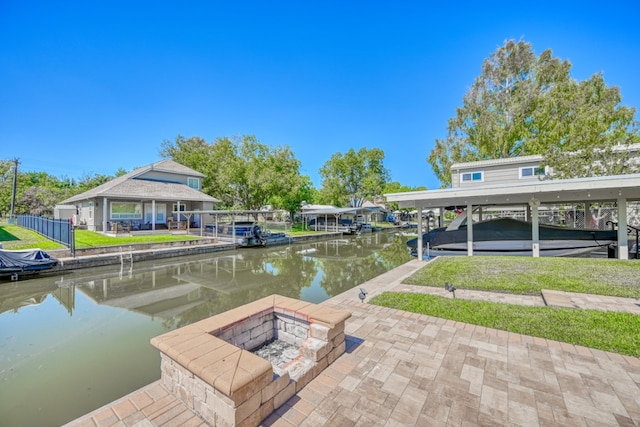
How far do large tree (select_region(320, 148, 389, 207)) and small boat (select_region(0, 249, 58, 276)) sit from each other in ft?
94.0

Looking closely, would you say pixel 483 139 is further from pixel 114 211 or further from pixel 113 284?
A: pixel 114 211

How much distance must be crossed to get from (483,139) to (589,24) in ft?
25.2

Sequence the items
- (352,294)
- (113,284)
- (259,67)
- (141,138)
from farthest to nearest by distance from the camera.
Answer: (141,138)
(259,67)
(113,284)
(352,294)

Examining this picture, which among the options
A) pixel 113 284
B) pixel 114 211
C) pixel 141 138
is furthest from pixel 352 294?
pixel 141 138

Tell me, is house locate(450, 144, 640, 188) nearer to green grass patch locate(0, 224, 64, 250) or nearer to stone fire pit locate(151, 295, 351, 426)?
stone fire pit locate(151, 295, 351, 426)

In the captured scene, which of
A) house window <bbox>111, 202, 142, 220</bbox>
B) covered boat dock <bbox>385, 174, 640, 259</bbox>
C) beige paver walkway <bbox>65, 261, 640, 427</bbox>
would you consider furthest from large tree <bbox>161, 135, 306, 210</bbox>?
beige paver walkway <bbox>65, 261, 640, 427</bbox>

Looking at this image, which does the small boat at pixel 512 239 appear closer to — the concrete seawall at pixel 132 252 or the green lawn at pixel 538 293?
the green lawn at pixel 538 293

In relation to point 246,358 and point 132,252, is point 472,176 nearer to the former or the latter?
point 246,358

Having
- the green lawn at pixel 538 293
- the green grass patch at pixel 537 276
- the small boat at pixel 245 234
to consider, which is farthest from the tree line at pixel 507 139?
the green lawn at pixel 538 293

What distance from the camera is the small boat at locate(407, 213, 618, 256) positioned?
9.03 metres

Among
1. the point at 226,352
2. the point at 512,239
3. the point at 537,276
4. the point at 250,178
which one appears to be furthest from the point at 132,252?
the point at 512,239

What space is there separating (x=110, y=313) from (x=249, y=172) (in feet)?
59.3

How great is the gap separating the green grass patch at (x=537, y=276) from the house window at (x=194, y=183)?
20296mm

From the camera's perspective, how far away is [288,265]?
11125 millimetres
